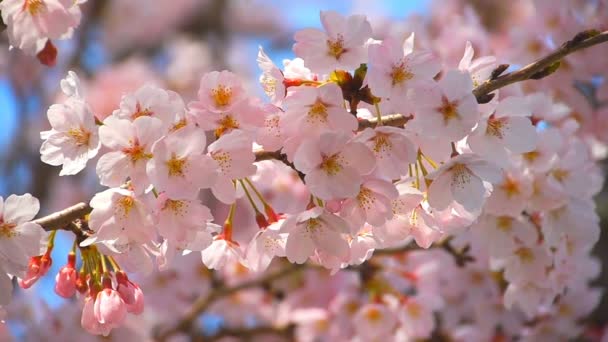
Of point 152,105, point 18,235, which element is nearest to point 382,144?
point 152,105

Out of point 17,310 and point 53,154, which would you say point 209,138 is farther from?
point 17,310

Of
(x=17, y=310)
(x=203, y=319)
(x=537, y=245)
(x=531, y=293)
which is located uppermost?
(x=537, y=245)

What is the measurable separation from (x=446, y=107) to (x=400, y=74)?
8 centimetres

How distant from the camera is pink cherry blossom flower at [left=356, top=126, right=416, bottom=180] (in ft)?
3.66

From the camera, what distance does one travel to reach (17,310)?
2025 millimetres

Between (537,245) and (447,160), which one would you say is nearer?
(447,160)

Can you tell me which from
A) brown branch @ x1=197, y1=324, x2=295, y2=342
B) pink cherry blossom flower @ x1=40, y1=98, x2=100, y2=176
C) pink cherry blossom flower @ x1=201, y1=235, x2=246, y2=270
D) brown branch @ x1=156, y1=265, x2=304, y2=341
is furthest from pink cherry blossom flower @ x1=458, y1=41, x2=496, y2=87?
brown branch @ x1=197, y1=324, x2=295, y2=342

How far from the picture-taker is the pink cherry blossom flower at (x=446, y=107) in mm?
Result: 1122

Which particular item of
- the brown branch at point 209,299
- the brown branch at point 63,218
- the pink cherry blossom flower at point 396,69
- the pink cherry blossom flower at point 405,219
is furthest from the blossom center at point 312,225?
the brown branch at point 209,299

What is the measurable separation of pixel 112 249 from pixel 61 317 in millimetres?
883

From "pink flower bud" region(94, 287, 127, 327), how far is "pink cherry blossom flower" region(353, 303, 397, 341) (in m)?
0.83

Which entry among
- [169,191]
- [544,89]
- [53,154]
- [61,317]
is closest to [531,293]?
[544,89]

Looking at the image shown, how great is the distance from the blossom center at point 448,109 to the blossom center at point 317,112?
0.52 feet

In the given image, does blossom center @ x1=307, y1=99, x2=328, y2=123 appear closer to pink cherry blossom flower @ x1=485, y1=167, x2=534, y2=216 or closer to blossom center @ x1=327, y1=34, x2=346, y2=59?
blossom center @ x1=327, y1=34, x2=346, y2=59
